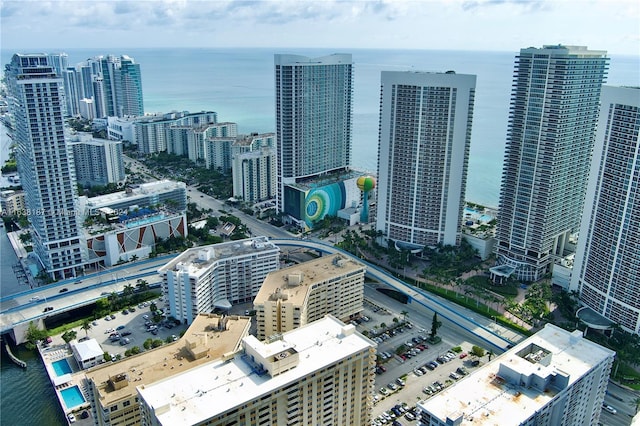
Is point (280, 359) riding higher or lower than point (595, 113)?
lower

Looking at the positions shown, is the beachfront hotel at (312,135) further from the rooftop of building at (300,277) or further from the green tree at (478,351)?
the green tree at (478,351)

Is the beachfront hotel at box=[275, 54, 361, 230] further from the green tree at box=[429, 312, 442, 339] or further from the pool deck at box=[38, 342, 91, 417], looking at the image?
the pool deck at box=[38, 342, 91, 417]

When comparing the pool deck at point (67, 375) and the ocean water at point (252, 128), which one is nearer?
the pool deck at point (67, 375)

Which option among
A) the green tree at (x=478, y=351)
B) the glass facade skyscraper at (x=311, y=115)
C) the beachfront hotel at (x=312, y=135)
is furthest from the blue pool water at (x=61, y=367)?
the glass facade skyscraper at (x=311, y=115)

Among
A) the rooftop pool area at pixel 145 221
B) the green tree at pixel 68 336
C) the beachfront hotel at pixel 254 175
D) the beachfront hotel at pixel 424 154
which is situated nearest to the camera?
the green tree at pixel 68 336

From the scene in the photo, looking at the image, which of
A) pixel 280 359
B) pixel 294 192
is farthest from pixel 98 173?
pixel 280 359

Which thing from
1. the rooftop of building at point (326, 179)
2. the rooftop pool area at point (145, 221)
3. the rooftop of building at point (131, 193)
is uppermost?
the rooftop of building at point (326, 179)

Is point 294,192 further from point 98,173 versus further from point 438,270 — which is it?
point 98,173
